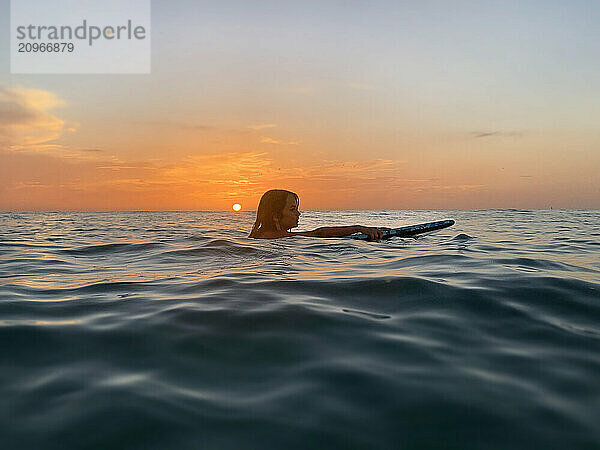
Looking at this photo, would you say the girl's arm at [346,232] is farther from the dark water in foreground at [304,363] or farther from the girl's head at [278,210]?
the dark water in foreground at [304,363]

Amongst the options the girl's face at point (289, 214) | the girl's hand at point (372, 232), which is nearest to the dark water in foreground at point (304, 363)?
the girl's face at point (289, 214)

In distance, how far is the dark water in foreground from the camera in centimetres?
179

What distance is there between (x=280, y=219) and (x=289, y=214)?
0.25 metres

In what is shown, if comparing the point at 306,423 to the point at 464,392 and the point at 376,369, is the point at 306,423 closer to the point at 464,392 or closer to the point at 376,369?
the point at 376,369

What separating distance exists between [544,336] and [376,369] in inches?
59.2

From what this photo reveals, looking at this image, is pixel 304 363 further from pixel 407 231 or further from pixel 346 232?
pixel 407 231

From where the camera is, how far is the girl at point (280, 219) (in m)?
9.18

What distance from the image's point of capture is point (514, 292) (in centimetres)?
427

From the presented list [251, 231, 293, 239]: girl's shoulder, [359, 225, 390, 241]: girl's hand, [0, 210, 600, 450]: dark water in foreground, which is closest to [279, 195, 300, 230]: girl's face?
[251, 231, 293, 239]: girl's shoulder

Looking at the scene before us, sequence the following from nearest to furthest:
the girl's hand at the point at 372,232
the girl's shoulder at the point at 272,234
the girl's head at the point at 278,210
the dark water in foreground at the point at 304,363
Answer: the dark water in foreground at the point at 304,363, the girl's head at the point at 278,210, the girl's shoulder at the point at 272,234, the girl's hand at the point at 372,232

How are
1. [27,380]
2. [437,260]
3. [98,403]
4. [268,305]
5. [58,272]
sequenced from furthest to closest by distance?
[437,260] < [58,272] < [268,305] < [27,380] < [98,403]

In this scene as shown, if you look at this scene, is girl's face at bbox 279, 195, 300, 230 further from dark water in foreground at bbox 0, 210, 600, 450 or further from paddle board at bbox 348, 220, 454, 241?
dark water in foreground at bbox 0, 210, 600, 450

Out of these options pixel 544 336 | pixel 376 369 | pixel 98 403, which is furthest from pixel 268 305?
pixel 544 336

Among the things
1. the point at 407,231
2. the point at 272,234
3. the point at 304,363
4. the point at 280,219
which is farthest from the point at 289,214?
the point at 304,363
